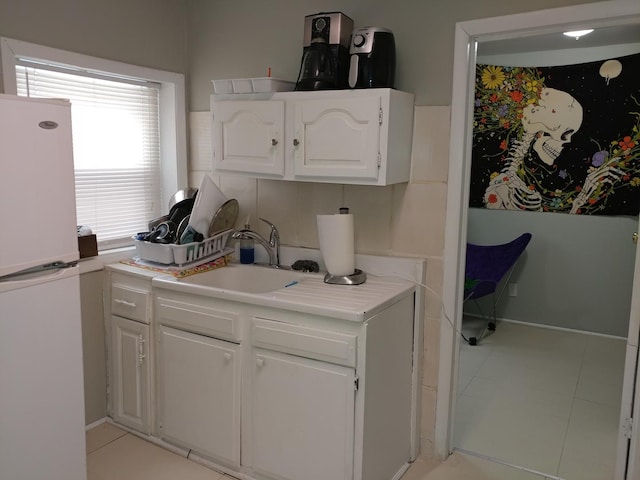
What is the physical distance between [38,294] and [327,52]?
1.47m

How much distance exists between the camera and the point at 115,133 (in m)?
2.95

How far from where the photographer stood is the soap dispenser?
2914 mm

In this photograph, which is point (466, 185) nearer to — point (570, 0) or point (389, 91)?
point (389, 91)

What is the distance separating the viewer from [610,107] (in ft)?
12.8

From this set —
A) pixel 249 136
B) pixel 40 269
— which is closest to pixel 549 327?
pixel 249 136

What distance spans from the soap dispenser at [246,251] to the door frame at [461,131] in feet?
3.39

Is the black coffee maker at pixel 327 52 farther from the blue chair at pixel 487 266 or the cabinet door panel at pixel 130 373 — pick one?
the blue chair at pixel 487 266

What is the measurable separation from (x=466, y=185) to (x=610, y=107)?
2154 millimetres

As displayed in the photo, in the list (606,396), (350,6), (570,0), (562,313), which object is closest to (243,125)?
(350,6)

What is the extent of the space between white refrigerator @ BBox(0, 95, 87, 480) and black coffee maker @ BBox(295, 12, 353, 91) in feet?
3.30

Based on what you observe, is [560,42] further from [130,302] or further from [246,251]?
[130,302]

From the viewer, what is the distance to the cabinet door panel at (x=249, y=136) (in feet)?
8.17

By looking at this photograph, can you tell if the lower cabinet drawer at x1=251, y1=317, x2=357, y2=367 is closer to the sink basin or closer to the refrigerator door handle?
the sink basin

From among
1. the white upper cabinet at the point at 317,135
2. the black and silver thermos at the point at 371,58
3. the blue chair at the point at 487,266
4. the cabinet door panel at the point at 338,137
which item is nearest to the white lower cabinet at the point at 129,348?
the white upper cabinet at the point at 317,135
